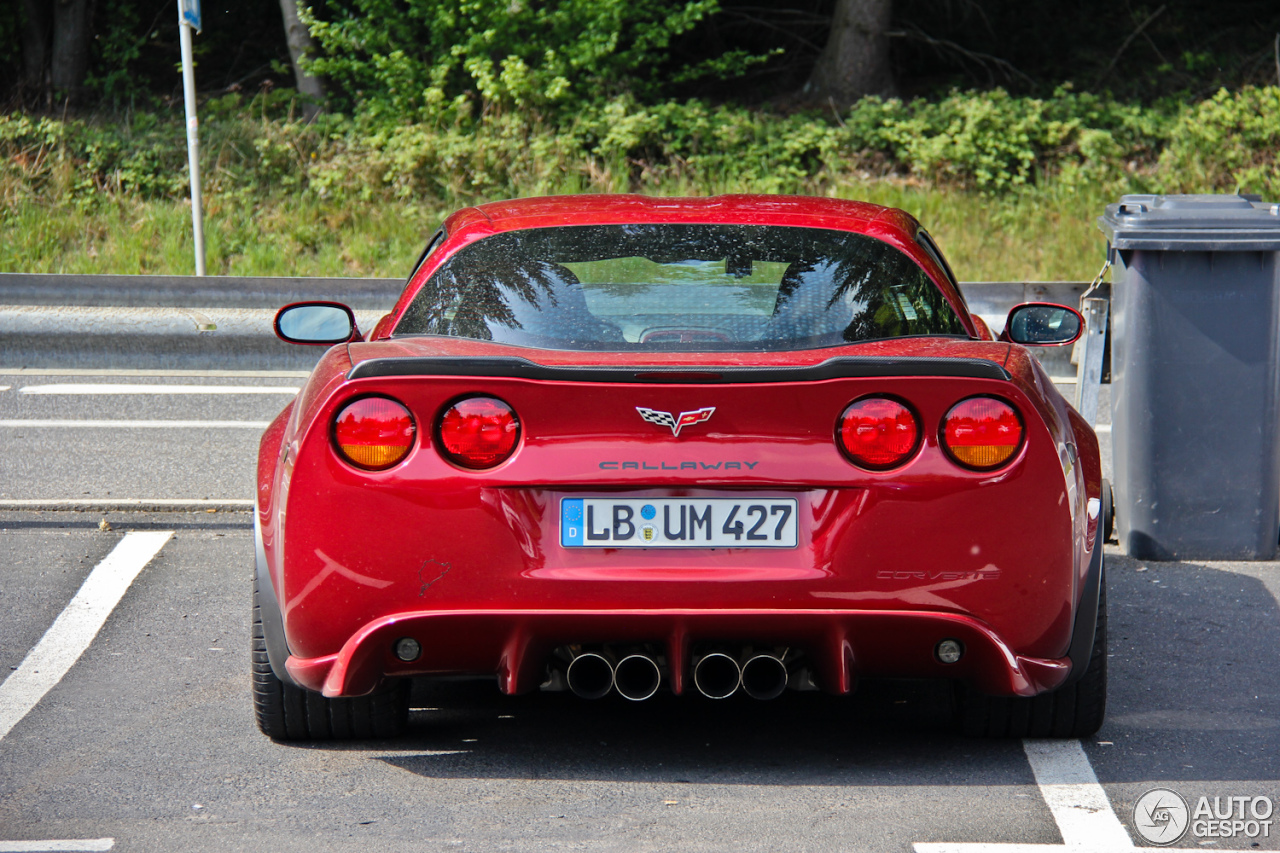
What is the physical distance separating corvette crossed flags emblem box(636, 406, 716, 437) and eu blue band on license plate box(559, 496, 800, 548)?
162mm

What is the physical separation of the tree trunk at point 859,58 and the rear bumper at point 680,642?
1467cm

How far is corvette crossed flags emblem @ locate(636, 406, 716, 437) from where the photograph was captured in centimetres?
314

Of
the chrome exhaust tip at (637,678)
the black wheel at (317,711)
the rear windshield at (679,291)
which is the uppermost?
the rear windshield at (679,291)

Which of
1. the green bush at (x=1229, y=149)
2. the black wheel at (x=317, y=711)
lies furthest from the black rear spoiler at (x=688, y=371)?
the green bush at (x=1229, y=149)

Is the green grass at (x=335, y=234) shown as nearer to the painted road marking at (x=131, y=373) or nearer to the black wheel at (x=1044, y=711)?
the painted road marking at (x=131, y=373)

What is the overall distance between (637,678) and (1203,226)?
3194 millimetres

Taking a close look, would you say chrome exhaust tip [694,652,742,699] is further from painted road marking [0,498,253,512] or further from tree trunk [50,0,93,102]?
tree trunk [50,0,93,102]

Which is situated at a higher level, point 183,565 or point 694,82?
point 694,82

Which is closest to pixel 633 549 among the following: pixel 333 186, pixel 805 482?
pixel 805 482

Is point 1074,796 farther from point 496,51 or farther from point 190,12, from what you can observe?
point 496,51

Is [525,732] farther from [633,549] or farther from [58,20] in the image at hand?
[58,20]

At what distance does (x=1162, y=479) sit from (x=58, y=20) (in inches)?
690

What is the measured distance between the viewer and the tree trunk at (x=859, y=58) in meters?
17.3

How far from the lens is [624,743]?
3.76 m
